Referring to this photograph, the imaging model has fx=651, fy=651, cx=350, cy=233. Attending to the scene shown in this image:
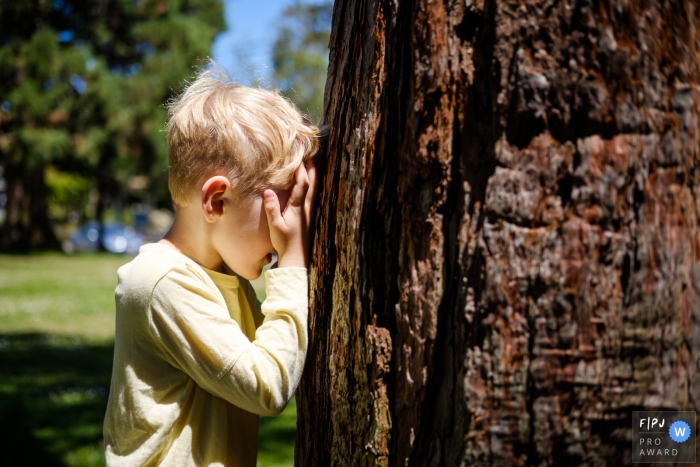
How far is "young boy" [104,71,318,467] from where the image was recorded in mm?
1573

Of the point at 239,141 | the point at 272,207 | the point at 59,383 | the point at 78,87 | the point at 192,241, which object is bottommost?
the point at 59,383

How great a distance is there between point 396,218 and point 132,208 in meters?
55.6

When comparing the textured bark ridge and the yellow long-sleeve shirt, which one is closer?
the textured bark ridge

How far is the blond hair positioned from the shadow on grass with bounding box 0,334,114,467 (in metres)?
2.86

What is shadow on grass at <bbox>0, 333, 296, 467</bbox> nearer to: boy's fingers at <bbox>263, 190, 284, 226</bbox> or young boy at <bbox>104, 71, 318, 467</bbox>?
young boy at <bbox>104, 71, 318, 467</bbox>

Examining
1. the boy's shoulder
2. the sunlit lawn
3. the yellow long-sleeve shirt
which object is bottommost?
the sunlit lawn

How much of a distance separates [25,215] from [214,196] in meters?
31.0

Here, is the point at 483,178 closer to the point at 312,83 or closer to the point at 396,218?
the point at 396,218

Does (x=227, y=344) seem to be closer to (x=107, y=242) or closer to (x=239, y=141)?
(x=239, y=141)

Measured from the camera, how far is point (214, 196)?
170 cm

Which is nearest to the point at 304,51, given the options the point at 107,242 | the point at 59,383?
the point at 107,242

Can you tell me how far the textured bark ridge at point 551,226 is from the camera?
118cm

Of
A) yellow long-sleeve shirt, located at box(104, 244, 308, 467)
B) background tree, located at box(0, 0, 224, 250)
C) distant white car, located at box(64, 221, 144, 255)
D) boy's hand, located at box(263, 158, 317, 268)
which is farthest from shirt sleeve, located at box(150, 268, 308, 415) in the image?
distant white car, located at box(64, 221, 144, 255)

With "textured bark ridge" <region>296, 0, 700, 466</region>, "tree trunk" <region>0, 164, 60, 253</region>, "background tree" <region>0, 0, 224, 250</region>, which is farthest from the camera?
"tree trunk" <region>0, 164, 60, 253</region>
